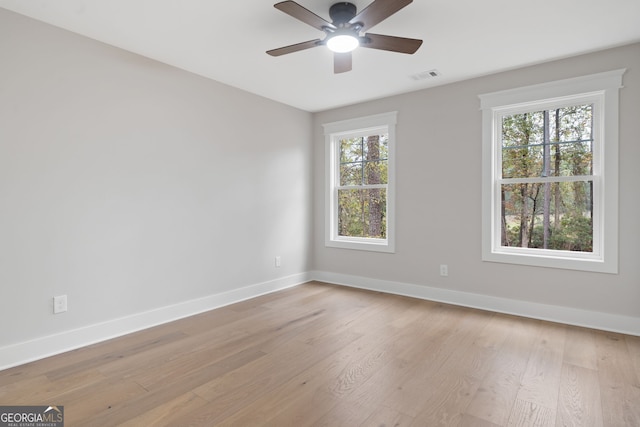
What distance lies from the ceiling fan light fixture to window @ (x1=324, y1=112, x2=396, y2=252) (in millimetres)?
1896

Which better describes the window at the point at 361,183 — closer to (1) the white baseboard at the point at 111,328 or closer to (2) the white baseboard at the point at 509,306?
(2) the white baseboard at the point at 509,306

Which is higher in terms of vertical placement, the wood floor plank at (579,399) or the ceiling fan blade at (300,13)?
the ceiling fan blade at (300,13)

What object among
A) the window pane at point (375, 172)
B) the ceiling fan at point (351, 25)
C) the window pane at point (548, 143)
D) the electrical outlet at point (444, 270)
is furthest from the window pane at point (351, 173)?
the ceiling fan at point (351, 25)

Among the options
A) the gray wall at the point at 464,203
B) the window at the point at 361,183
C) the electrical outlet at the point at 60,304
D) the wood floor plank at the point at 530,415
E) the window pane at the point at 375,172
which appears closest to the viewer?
the wood floor plank at the point at 530,415

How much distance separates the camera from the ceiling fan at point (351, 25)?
197cm

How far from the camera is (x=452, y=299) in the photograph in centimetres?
379

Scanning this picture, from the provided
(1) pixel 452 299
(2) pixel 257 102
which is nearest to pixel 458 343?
(1) pixel 452 299

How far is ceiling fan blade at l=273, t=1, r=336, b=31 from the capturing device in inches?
74.1

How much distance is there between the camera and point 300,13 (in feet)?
6.55

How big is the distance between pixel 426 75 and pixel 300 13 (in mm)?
1986

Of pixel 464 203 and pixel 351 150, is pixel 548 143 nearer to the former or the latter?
pixel 464 203

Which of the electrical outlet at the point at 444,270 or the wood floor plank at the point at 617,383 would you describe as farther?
the electrical outlet at the point at 444,270

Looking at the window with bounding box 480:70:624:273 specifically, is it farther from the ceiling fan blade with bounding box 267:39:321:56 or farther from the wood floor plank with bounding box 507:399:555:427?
the ceiling fan blade with bounding box 267:39:321:56

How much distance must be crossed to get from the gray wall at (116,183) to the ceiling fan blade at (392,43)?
1.99m
